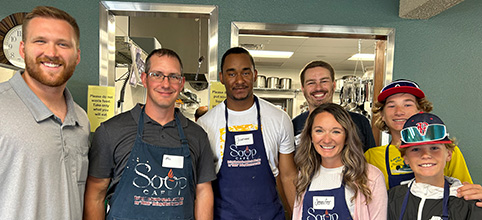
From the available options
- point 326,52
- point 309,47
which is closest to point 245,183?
point 309,47

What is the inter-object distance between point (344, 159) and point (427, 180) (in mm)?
371

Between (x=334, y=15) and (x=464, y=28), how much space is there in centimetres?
109

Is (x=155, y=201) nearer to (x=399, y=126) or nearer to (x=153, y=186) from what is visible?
(x=153, y=186)

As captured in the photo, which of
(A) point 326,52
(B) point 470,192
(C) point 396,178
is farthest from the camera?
(A) point 326,52

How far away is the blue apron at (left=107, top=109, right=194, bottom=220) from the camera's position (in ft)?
4.97

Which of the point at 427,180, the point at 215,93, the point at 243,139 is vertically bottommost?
the point at 427,180

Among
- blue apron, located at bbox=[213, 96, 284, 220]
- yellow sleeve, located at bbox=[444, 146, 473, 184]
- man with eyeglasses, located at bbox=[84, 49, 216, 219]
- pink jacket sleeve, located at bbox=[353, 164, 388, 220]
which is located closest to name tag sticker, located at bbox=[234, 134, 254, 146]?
blue apron, located at bbox=[213, 96, 284, 220]

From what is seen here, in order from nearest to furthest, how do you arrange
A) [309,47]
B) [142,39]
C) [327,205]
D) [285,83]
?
1. [327,205]
2. [142,39]
3. [309,47]
4. [285,83]

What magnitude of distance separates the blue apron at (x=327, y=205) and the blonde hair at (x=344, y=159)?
49 mm

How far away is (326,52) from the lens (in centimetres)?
629

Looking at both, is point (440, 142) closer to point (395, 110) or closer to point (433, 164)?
point (433, 164)

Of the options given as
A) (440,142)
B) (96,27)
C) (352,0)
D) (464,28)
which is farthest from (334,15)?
(96,27)

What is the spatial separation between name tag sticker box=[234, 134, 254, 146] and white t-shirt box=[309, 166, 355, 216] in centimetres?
39

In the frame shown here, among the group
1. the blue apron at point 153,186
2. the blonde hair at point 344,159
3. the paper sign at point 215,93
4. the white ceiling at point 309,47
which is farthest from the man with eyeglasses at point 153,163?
the white ceiling at point 309,47
